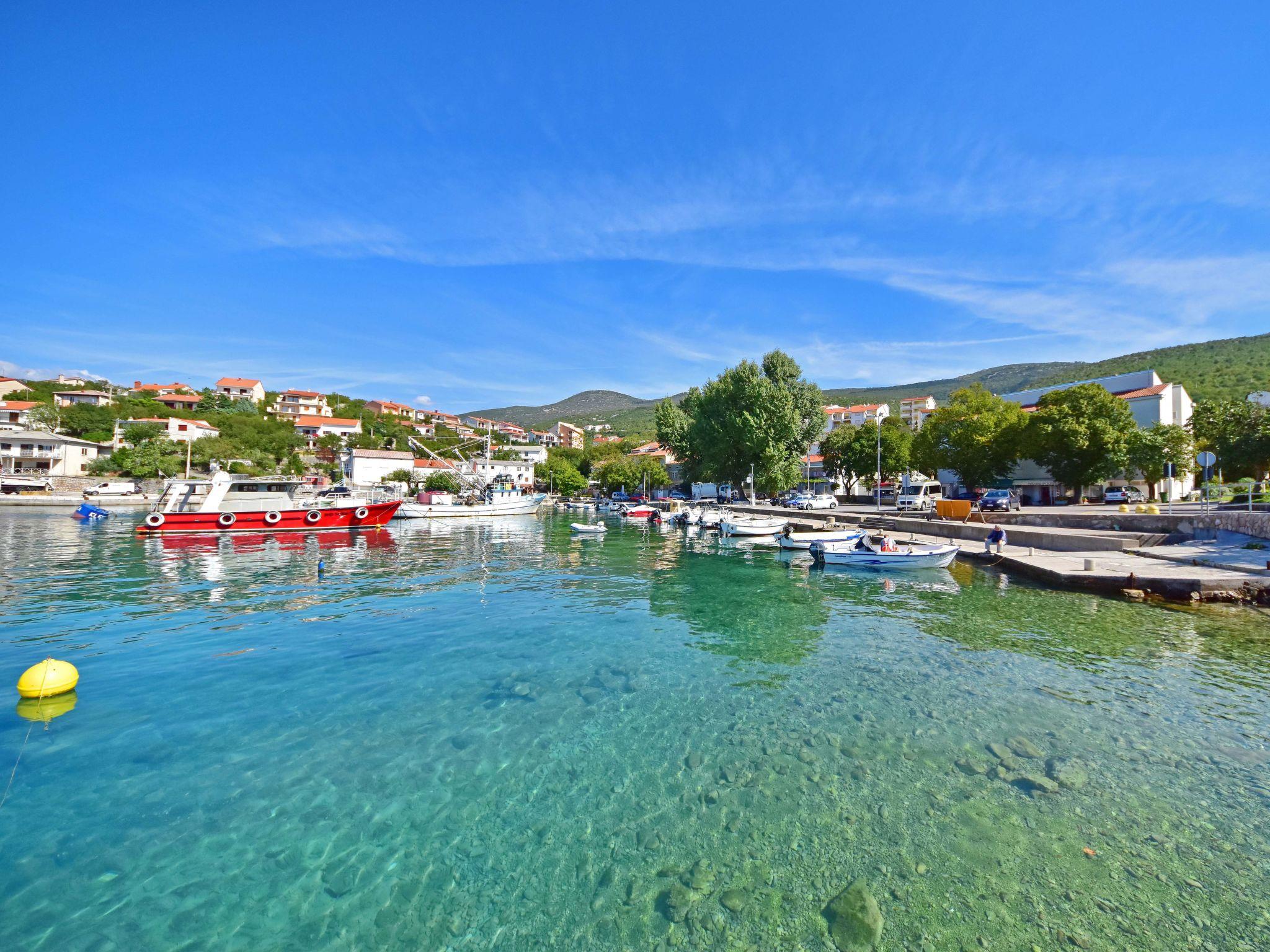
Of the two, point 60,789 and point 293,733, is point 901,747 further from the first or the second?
point 60,789

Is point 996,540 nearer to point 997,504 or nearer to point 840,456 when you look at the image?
point 997,504

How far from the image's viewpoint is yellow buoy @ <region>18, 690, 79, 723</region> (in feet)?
27.8

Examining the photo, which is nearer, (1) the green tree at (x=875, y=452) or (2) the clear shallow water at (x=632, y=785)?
(2) the clear shallow water at (x=632, y=785)

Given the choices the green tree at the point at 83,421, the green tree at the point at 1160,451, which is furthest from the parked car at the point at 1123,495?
the green tree at the point at 83,421

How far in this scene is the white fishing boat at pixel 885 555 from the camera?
2284cm

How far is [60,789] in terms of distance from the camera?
21.1ft

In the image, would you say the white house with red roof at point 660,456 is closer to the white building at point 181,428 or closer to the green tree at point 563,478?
the green tree at point 563,478

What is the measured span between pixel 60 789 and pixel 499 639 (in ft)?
24.3

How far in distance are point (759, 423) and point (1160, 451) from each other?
29.8 m

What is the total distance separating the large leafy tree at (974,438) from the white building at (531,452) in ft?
272

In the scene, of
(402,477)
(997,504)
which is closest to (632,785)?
(997,504)

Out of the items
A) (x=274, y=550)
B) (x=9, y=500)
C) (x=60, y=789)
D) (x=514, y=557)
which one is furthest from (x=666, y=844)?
(x=9, y=500)

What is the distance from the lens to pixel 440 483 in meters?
84.7

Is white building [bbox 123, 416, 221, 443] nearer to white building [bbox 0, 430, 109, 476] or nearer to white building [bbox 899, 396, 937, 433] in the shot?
white building [bbox 0, 430, 109, 476]
